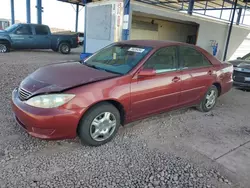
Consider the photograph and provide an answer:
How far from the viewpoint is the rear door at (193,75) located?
3.86 m

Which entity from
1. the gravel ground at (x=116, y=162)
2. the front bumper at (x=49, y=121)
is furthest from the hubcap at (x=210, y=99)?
the front bumper at (x=49, y=121)

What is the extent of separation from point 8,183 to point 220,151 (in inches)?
109

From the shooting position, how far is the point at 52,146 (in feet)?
9.67

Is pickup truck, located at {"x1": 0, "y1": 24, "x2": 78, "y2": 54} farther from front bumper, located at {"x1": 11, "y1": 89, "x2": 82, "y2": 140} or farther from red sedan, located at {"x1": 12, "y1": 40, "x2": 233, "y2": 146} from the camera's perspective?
front bumper, located at {"x1": 11, "y1": 89, "x2": 82, "y2": 140}

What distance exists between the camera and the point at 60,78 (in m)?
2.96

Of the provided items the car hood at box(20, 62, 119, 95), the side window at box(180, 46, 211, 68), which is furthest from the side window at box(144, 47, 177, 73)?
the car hood at box(20, 62, 119, 95)

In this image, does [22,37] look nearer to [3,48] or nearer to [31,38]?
[31,38]

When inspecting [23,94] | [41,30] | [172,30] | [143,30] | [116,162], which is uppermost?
[172,30]

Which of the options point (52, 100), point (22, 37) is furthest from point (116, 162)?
point (22, 37)

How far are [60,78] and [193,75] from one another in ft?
7.90

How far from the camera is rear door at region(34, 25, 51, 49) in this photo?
40.7 ft

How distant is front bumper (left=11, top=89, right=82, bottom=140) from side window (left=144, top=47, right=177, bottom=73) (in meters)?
1.38

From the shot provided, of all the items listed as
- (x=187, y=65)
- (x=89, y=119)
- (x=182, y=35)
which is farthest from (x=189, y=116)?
(x=182, y=35)

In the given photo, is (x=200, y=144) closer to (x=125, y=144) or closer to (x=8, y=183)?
(x=125, y=144)
